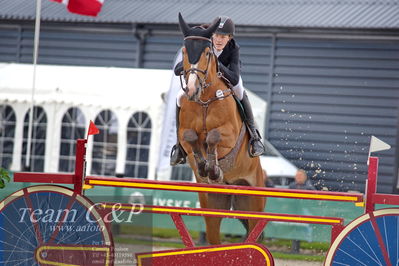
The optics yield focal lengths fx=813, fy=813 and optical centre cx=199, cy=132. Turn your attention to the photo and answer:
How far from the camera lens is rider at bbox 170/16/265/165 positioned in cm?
702

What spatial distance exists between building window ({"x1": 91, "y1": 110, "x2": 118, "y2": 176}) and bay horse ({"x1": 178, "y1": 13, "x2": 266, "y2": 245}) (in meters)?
6.55

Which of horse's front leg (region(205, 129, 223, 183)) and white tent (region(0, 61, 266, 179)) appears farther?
white tent (region(0, 61, 266, 179))

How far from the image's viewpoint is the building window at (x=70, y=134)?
13852mm

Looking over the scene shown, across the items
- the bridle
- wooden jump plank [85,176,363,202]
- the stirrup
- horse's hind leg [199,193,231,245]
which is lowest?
horse's hind leg [199,193,231,245]

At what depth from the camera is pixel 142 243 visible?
20.4ft

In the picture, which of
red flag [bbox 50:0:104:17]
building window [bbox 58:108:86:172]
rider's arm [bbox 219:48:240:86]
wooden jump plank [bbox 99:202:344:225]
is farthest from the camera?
building window [bbox 58:108:86:172]

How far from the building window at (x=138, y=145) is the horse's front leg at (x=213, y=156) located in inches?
256

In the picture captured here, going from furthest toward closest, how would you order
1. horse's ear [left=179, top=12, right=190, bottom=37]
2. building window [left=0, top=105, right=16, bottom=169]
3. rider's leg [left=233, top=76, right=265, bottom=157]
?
building window [left=0, top=105, right=16, bottom=169] → rider's leg [left=233, top=76, right=265, bottom=157] → horse's ear [left=179, top=12, right=190, bottom=37]

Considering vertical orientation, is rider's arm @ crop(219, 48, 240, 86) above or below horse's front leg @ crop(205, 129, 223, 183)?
above

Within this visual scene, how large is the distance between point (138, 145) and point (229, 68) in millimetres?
6556

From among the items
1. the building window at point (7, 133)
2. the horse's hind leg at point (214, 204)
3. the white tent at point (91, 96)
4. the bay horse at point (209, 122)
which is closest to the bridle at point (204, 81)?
the bay horse at point (209, 122)

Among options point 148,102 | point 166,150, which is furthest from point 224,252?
point 148,102

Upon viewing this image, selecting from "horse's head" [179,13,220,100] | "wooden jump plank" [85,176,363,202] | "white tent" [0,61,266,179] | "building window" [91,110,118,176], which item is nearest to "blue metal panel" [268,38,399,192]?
"white tent" [0,61,266,179]

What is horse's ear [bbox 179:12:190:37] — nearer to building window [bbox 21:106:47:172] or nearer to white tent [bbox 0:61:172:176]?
white tent [bbox 0:61:172:176]
